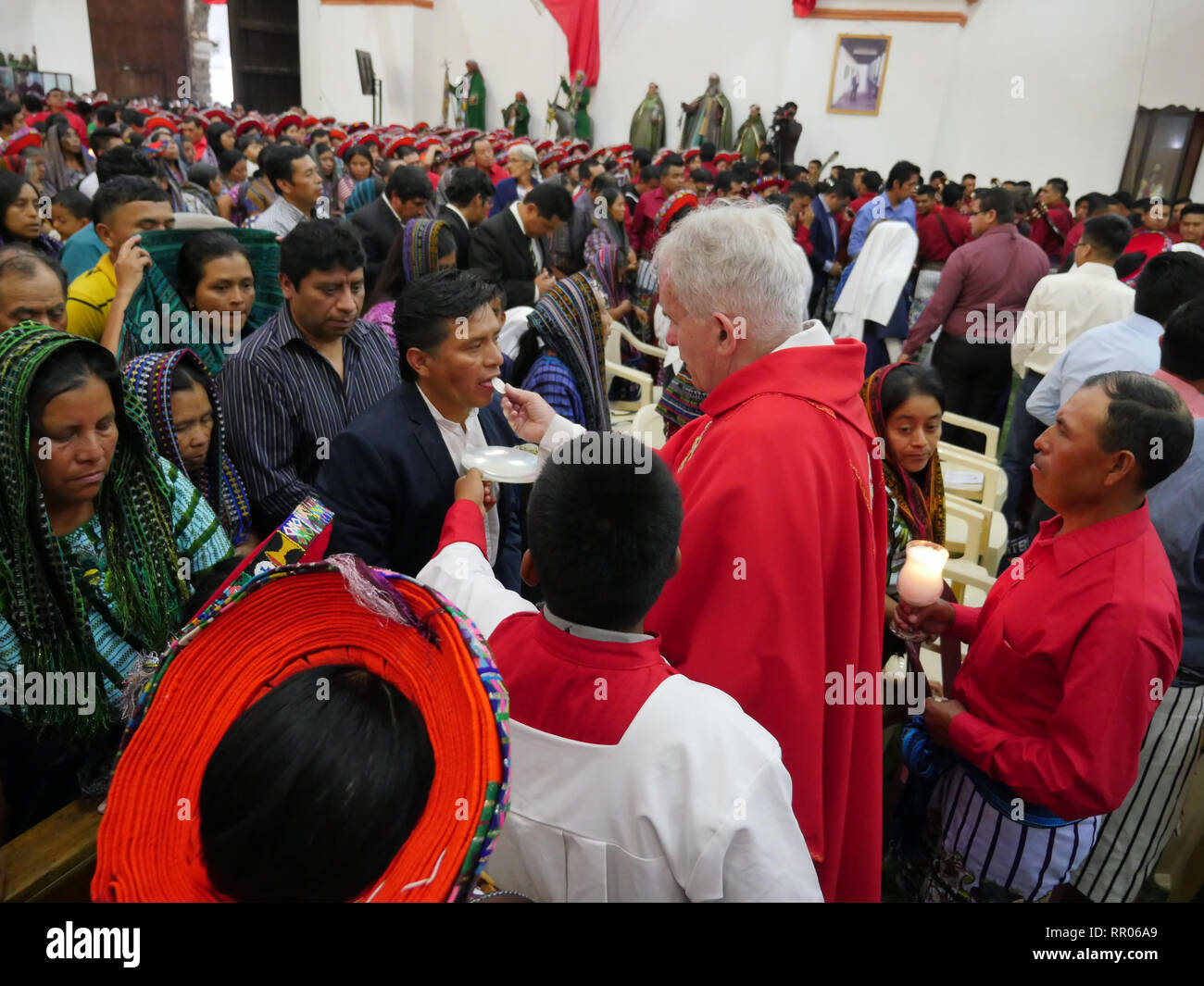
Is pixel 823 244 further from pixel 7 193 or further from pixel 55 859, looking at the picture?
pixel 55 859

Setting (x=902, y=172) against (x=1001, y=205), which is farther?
(x=902, y=172)

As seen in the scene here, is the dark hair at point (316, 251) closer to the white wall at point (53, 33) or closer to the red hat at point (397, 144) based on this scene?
the red hat at point (397, 144)

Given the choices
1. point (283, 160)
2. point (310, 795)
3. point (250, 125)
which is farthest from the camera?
point (250, 125)

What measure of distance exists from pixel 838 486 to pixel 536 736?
78cm

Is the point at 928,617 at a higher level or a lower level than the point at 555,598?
lower

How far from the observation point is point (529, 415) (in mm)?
2115

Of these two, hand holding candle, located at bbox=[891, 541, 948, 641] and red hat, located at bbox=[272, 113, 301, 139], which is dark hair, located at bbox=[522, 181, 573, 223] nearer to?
hand holding candle, located at bbox=[891, 541, 948, 641]

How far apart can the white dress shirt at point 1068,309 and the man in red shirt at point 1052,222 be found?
379cm

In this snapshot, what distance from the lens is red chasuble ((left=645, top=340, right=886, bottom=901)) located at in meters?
1.40

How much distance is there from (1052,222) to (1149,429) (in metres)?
7.69

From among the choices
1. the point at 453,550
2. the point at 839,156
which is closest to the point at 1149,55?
the point at 839,156

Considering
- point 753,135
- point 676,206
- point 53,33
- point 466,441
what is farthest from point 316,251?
point 53,33

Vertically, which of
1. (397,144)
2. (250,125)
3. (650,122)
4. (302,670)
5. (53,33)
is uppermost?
(53,33)

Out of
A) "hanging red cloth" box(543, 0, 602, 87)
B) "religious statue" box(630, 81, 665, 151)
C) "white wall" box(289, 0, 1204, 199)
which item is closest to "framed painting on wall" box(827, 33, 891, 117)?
"white wall" box(289, 0, 1204, 199)
